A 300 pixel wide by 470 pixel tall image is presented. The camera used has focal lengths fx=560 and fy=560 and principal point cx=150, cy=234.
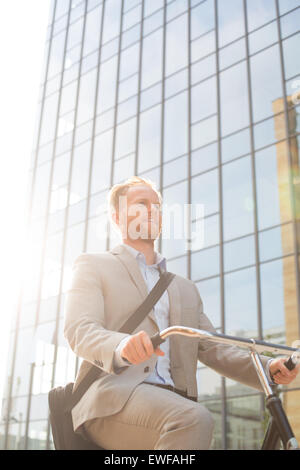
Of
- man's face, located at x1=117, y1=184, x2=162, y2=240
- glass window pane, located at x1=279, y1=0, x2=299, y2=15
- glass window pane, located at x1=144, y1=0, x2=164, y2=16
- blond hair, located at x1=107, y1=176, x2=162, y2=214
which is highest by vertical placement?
glass window pane, located at x1=144, y1=0, x2=164, y2=16

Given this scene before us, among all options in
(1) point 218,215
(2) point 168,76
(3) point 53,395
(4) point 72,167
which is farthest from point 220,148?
(3) point 53,395

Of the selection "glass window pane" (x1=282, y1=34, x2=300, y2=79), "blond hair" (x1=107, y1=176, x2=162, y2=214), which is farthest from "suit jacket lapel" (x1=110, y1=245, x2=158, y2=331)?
"glass window pane" (x1=282, y1=34, x2=300, y2=79)

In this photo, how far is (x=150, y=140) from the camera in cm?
1947

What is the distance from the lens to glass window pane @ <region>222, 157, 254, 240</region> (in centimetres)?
1524

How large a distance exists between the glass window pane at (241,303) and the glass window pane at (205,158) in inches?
148

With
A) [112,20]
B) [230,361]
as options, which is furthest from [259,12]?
[230,361]

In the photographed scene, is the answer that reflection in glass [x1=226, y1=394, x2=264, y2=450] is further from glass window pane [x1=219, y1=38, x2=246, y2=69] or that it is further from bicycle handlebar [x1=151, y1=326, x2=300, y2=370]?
bicycle handlebar [x1=151, y1=326, x2=300, y2=370]

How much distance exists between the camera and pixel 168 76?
778 inches

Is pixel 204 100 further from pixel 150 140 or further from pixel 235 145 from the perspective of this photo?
pixel 150 140

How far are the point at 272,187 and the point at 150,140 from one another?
19.3 feet

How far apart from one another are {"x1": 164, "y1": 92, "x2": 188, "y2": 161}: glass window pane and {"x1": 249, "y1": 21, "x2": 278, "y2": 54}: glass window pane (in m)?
2.82

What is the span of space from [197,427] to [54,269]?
1898 cm
